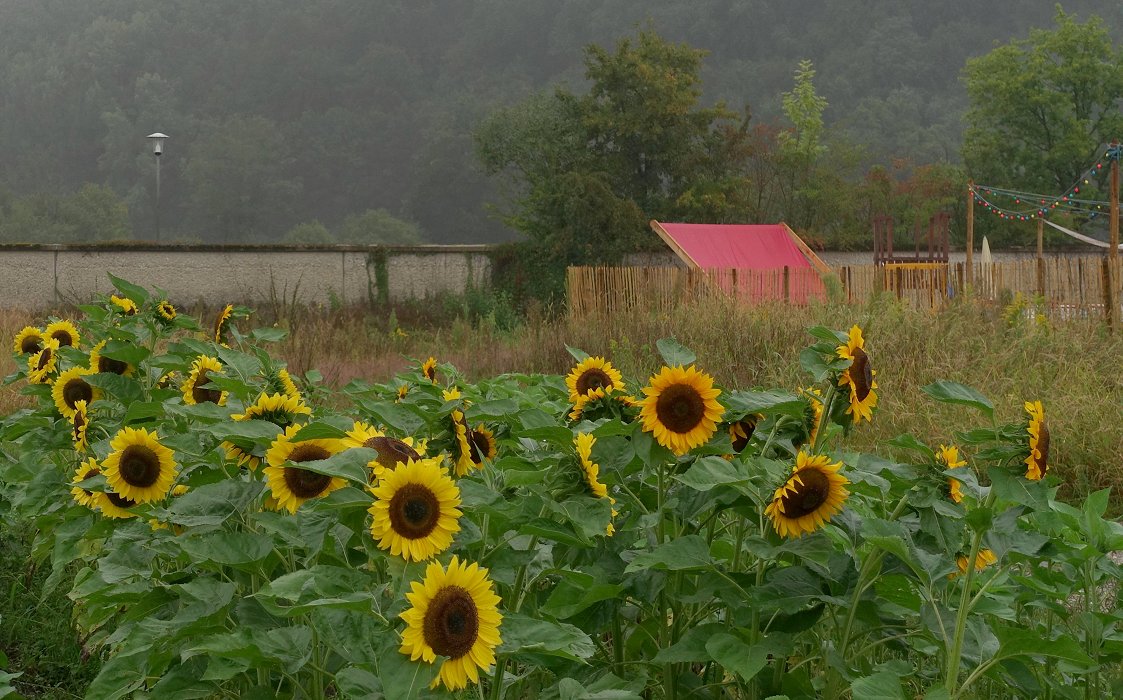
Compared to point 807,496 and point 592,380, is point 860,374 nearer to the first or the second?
point 807,496

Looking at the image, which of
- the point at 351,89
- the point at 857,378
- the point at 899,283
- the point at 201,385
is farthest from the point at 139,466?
the point at 351,89

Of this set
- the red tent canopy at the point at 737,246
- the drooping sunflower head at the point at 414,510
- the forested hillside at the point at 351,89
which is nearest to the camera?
the drooping sunflower head at the point at 414,510

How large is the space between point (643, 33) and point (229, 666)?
90.2 ft

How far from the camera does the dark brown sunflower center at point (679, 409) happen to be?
5.16ft

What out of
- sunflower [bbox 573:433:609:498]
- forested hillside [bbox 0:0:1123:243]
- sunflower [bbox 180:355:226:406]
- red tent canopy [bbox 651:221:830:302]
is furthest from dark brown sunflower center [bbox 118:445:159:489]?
forested hillside [bbox 0:0:1123:243]

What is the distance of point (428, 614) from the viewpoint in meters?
1.19

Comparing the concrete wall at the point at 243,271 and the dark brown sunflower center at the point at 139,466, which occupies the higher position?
the concrete wall at the point at 243,271

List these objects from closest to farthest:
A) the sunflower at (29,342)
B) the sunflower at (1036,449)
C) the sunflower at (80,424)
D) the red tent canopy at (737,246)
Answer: the sunflower at (1036,449) → the sunflower at (80,424) → the sunflower at (29,342) → the red tent canopy at (737,246)

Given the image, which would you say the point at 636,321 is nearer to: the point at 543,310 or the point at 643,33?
the point at 543,310

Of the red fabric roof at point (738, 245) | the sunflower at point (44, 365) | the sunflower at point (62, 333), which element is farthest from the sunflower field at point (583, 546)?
the red fabric roof at point (738, 245)

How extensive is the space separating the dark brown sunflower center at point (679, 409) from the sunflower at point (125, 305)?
213cm

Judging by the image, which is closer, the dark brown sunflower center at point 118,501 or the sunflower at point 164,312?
the dark brown sunflower center at point 118,501

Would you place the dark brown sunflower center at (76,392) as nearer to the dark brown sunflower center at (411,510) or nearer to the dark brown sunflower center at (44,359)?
the dark brown sunflower center at (44,359)

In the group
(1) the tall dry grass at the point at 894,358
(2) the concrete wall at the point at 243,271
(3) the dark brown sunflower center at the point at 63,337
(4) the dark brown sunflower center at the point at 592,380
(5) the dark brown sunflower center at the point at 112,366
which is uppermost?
(2) the concrete wall at the point at 243,271
